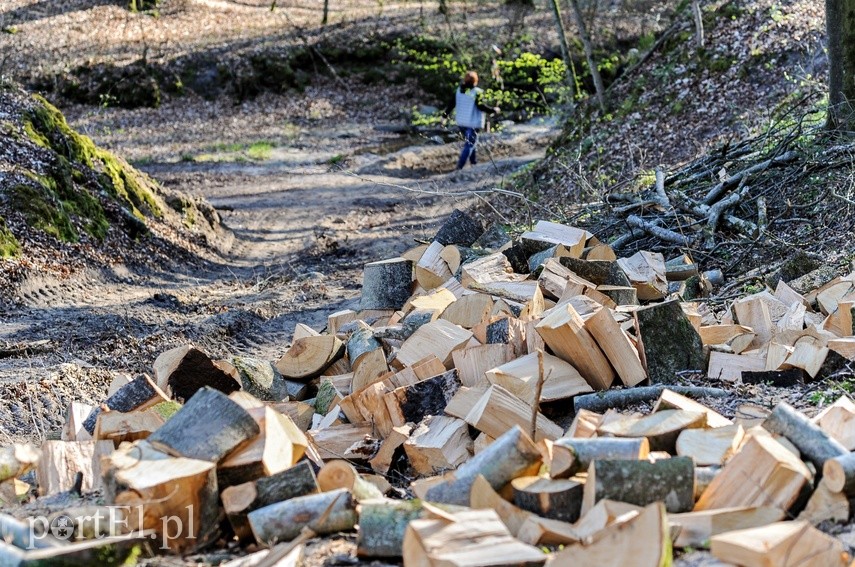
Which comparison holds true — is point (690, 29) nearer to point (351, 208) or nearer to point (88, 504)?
point (351, 208)

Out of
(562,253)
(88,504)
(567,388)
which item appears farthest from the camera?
(562,253)

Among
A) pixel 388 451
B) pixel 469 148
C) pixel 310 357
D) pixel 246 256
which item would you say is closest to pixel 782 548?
pixel 388 451

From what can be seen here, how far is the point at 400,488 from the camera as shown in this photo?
377 cm

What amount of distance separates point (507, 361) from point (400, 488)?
891 mm

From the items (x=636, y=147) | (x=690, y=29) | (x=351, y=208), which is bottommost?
(x=351, y=208)

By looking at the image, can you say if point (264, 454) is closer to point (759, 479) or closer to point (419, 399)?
point (419, 399)

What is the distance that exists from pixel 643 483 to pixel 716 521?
245mm

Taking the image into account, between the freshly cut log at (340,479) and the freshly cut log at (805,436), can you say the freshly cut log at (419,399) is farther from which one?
the freshly cut log at (805,436)

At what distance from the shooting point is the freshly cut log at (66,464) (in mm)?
3477

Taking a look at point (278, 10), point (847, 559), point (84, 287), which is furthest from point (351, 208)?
point (278, 10)

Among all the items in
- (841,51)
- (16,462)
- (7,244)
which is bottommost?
(7,244)

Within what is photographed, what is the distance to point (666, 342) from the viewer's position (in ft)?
13.8

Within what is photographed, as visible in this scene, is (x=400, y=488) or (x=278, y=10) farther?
(x=278, y=10)

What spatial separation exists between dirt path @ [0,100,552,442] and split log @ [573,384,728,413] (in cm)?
310
